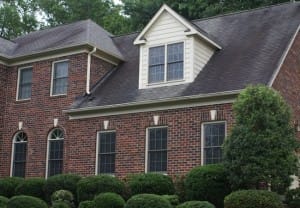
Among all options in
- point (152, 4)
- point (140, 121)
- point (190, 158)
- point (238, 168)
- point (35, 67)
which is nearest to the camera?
point (238, 168)

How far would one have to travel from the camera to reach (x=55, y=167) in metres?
24.0

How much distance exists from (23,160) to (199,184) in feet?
34.1

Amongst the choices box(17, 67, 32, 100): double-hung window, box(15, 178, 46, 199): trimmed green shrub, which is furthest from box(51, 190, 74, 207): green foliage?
box(17, 67, 32, 100): double-hung window

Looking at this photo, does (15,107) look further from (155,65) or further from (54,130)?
(155,65)

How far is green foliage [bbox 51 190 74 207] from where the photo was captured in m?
19.5

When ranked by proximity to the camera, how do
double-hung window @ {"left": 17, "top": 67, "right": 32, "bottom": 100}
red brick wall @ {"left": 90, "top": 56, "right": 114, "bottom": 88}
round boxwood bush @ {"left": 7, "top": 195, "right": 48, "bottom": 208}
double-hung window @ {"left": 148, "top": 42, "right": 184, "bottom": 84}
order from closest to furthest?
round boxwood bush @ {"left": 7, "top": 195, "right": 48, "bottom": 208}
double-hung window @ {"left": 148, "top": 42, "right": 184, "bottom": 84}
red brick wall @ {"left": 90, "top": 56, "right": 114, "bottom": 88}
double-hung window @ {"left": 17, "top": 67, "right": 32, "bottom": 100}

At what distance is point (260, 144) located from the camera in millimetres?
16250

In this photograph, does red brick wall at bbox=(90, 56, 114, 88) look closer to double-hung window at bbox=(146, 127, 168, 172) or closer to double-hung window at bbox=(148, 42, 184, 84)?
double-hung window at bbox=(148, 42, 184, 84)

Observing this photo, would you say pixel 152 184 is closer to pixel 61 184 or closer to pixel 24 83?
pixel 61 184

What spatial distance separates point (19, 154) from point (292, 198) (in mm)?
13058

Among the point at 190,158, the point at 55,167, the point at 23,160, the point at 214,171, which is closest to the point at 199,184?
the point at 214,171

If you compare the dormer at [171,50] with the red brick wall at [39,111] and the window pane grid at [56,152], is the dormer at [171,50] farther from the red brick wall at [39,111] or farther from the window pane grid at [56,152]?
the window pane grid at [56,152]

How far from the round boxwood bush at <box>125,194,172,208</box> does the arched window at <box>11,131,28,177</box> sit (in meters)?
9.71

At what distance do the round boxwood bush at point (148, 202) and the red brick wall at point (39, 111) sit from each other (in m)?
7.47
